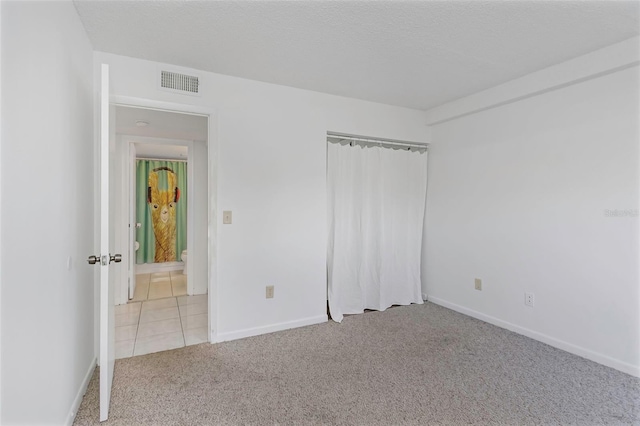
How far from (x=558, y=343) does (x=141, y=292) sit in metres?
4.72

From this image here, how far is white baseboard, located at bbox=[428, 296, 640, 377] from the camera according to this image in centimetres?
230

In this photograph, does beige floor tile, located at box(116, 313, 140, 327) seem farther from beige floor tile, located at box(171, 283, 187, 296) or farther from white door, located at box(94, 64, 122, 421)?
white door, located at box(94, 64, 122, 421)

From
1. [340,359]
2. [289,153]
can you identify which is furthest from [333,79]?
[340,359]

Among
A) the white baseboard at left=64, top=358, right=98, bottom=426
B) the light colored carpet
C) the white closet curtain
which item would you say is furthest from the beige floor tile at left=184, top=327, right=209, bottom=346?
the white closet curtain

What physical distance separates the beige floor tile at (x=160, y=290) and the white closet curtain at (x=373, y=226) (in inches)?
93.7

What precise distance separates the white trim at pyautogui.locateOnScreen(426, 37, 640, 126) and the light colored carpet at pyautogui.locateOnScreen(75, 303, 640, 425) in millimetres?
2142

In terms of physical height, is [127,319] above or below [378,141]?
below

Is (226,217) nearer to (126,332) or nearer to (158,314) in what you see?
(126,332)

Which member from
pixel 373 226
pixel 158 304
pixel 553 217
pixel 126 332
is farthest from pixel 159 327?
pixel 553 217

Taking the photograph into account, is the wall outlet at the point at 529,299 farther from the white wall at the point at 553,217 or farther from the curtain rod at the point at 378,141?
the curtain rod at the point at 378,141

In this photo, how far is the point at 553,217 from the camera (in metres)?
2.73

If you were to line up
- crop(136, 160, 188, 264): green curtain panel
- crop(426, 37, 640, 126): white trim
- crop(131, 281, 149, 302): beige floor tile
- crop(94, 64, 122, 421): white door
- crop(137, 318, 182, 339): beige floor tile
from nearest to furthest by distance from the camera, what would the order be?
crop(94, 64, 122, 421): white door
crop(426, 37, 640, 126): white trim
crop(137, 318, 182, 339): beige floor tile
crop(131, 281, 149, 302): beige floor tile
crop(136, 160, 188, 264): green curtain panel

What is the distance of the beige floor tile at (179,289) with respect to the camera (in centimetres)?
439

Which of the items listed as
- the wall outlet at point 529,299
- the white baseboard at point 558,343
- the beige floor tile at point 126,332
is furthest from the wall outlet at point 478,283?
the beige floor tile at point 126,332
